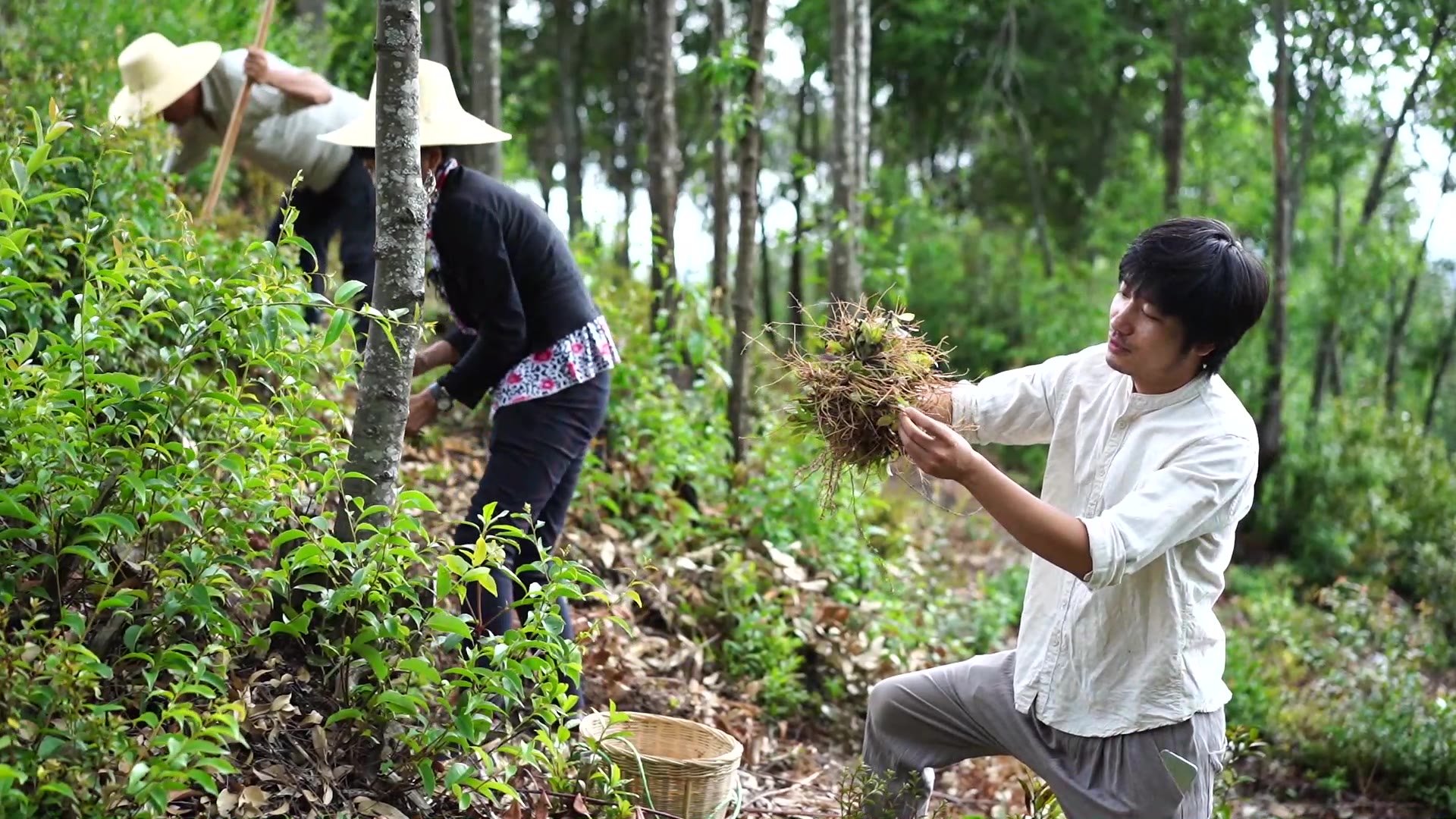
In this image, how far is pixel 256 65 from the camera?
5465mm

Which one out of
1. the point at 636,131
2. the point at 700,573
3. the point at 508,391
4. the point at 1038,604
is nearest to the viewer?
the point at 1038,604

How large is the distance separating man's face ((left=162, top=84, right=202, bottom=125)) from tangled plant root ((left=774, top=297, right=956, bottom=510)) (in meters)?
3.58

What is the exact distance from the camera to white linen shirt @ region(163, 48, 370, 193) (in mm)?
5578

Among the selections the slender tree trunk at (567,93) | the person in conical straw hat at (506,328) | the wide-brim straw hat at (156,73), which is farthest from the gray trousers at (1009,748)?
the slender tree trunk at (567,93)

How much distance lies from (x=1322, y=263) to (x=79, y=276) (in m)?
15.3

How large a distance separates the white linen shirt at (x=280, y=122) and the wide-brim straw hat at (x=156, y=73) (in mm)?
174

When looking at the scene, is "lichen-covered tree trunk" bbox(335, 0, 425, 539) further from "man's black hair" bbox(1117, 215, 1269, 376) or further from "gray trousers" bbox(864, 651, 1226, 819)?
"man's black hair" bbox(1117, 215, 1269, 376)

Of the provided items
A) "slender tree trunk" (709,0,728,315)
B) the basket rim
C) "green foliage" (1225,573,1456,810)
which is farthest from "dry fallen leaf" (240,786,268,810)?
"green foliage" (1225,573,1456,810)

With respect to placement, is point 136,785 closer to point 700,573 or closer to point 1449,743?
point 700,573

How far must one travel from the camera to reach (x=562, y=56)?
18.8 m

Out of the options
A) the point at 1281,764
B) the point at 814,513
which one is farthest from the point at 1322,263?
the point at 814,513

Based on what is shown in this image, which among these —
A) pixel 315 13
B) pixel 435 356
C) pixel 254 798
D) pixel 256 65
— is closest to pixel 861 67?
pixel 315 13

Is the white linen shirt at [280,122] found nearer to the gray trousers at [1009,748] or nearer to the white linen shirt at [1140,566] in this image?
the gray trousers at [1009,748]

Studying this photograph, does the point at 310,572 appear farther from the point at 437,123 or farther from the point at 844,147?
the point at 844,147
